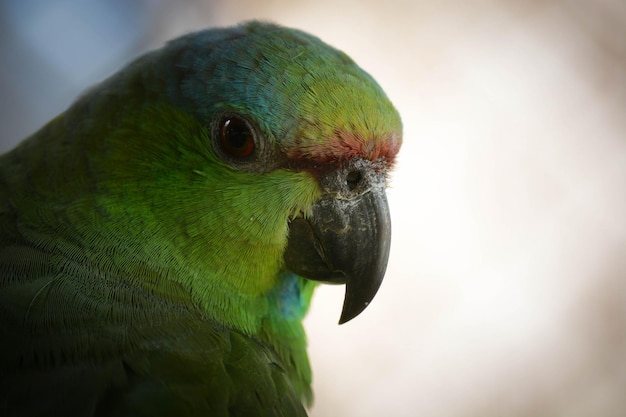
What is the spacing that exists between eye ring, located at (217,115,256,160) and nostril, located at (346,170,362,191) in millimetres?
166

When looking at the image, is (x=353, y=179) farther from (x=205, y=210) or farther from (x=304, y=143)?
(x=205, y=210)

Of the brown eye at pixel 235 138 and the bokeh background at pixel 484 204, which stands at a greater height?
the bokeh background at pixel 484 204

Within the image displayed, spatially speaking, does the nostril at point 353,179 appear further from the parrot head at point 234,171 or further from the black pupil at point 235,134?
the black pupil at point 235,134

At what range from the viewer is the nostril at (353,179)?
0.95 metres

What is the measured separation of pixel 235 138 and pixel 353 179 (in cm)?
21

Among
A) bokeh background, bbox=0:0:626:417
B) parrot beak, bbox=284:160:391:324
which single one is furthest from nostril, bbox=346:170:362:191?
bokeh background, bbox=0:0:626:417

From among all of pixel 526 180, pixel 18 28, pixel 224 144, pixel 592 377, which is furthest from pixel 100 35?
pixel 592 377

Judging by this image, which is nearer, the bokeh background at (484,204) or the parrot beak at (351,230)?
the parrot beak at (351,230)

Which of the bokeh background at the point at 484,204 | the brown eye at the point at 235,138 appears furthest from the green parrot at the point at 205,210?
the bokeh background at the point at 484,204

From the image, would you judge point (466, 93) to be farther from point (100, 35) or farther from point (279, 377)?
point (279, 377)

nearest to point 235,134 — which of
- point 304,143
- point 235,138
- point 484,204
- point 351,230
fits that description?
point 235,138

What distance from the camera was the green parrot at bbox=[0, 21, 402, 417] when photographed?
33.7 inches

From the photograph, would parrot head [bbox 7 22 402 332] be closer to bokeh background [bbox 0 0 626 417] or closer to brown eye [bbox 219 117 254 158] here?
brown eye [bbox 219 117 254 158]

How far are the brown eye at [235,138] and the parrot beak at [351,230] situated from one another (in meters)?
0.14
